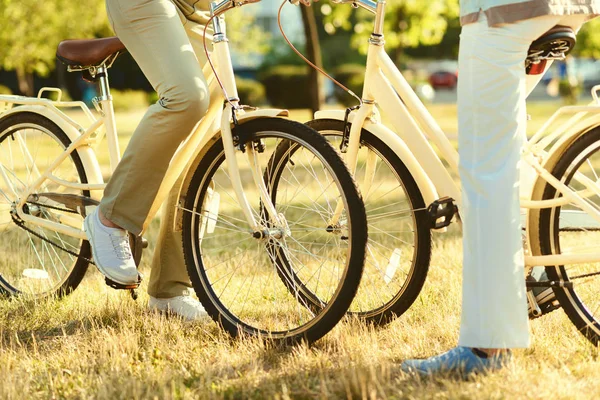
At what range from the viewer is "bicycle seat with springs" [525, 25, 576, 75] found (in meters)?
3.02

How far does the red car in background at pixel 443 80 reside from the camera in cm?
4803

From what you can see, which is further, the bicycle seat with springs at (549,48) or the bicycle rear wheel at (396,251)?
the bicycle rear wheel at (396,251)

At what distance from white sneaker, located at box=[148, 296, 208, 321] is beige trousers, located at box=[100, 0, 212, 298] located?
488mm

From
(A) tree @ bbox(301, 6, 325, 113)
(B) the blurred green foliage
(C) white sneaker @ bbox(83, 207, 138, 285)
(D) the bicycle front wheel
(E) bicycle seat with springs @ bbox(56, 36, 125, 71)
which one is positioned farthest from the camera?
(B) the blurred green foliage

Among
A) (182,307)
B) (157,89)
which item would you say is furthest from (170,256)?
(157,89)

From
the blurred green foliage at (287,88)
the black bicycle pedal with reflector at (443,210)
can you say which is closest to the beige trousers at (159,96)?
the black bicycle pedal with reflector at (443,210)

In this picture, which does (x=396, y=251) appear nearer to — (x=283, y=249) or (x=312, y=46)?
(x=283, y=249)

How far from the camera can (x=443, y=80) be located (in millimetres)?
48062

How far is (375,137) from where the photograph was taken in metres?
3.67

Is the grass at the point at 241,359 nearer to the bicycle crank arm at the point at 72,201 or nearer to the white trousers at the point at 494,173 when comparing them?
the white trousers at the point at 494,173

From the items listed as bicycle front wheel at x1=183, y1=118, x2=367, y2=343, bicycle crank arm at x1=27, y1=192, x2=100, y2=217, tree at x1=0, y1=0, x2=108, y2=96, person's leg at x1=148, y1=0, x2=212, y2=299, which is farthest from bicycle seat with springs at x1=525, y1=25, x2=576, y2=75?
tree at x1=0, y1=0, x2=108, y2=96

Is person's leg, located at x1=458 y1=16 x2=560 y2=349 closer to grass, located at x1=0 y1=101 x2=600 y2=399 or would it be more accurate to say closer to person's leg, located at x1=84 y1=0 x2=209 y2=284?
grass, located at x1=0 y1=101 x2=600 y2=399

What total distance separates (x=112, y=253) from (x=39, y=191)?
0.93 metres

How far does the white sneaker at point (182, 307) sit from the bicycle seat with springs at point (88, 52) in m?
1.18
